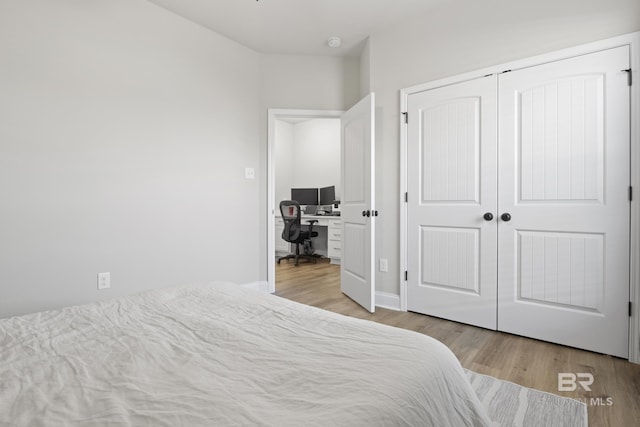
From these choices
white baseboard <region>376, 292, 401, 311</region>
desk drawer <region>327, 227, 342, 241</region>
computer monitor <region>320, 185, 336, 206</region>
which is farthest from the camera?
computer monitor <region>320, 185, 336, 206</region>

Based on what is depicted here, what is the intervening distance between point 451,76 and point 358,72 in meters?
1.17

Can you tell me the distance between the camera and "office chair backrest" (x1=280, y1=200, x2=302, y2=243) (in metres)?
5.09

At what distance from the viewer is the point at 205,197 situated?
3.07m

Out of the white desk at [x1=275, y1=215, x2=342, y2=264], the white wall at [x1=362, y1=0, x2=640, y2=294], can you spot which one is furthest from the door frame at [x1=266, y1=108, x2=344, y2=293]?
the white desk at [x1=275, y1=215, x2=342, y2=264]

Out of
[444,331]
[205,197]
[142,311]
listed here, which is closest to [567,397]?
[444,331]

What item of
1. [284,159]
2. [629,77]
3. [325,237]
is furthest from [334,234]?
[629,77]

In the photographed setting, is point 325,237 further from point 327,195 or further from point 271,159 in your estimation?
point 271,159

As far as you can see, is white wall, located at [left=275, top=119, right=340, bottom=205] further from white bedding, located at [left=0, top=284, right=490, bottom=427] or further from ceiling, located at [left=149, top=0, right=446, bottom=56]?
white bedding, located at [left=0, top=284, right=490, bottom=427]

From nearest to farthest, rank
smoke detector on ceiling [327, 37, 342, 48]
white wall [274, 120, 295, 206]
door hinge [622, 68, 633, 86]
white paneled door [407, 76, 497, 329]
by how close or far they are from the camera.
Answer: door hinge [622, 68, 633, 86] → white paneled door [407, 76, 497, 329] → smoke detector on ceiling [327, 37, 342, 48] → white wall [274, 120, 295, 206]

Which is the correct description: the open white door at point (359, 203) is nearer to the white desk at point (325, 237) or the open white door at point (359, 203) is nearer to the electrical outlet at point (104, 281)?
the white desk at point (325, 237)

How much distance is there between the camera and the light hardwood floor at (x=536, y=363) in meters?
1.54

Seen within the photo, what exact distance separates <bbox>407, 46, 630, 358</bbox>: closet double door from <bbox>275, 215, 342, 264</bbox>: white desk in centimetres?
223

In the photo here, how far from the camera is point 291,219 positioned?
512 cm

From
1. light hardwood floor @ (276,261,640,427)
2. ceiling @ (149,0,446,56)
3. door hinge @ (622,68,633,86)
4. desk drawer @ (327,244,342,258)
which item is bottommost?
light hardwood floor @ (276,261,640,427)
